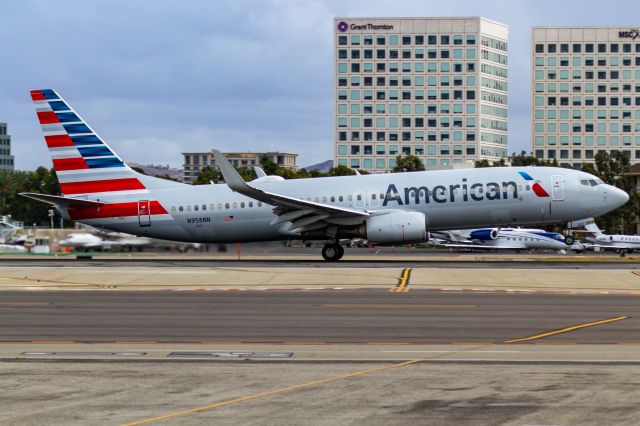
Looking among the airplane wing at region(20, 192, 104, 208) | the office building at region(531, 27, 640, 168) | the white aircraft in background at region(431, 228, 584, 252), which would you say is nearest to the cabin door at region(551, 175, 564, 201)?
the airplane wing at region(20, 192, 104, 208)

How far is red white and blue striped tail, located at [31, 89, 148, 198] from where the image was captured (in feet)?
154

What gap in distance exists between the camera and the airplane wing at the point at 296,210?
42.4 metres

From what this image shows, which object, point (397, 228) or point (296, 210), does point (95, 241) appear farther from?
point (397, 228)

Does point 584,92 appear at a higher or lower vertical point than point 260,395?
higher

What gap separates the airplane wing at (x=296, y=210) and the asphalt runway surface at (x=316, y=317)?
13.7m

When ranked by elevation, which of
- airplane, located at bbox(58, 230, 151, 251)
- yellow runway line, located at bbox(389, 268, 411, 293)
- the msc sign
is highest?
the msc sign

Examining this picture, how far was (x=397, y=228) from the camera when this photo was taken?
43250 millimetres

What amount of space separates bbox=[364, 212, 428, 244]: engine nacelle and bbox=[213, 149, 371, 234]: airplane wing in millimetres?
744

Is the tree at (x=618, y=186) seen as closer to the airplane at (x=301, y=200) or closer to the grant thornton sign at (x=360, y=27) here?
the airplane at (x=301, y=200)

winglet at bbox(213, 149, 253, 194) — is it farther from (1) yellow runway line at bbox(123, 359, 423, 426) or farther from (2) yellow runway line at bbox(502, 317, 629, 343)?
(1) yellow runway line at bbox(123, 359, 423, 426)

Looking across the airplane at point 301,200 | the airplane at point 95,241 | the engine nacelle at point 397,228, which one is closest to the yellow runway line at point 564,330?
the engine nacelle at point 397,228

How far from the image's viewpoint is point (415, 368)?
51.1 ft

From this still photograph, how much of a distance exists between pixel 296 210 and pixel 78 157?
1145 centimetres

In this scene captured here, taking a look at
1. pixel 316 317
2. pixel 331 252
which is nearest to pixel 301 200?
pixel 331 252
